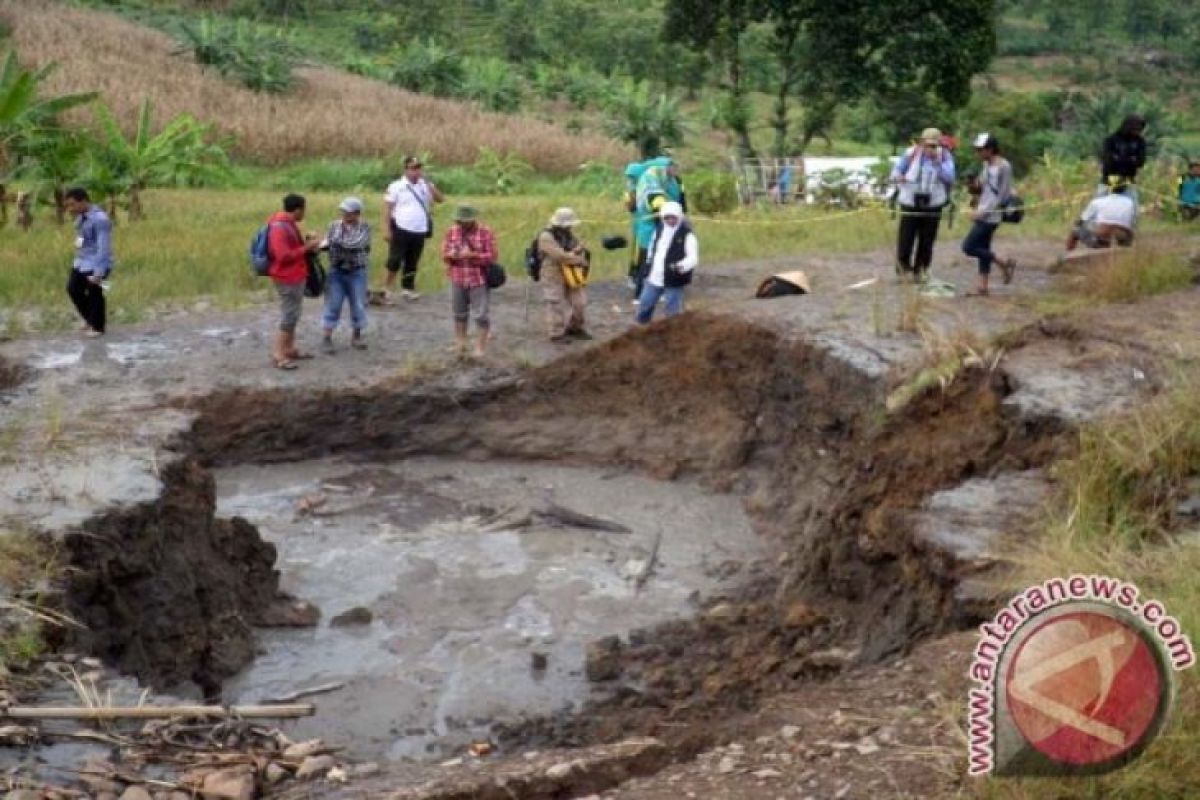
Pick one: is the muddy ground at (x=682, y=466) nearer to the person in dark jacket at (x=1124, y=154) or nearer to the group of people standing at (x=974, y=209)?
the group of people standing at (x=974, y=209)

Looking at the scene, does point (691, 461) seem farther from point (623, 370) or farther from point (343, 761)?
point (343, 761)

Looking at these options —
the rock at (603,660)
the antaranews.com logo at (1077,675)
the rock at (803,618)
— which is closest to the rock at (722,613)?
the rock at (803,618)

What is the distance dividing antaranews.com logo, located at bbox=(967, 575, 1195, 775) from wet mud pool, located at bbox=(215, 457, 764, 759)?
4913 millimetres

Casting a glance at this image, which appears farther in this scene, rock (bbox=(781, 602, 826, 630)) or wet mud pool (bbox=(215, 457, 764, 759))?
rock (bbox=(781, 602, 826, 630))

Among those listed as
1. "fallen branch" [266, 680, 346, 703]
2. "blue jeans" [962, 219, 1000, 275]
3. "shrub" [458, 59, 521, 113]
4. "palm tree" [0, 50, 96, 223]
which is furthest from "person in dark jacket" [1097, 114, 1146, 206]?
"shrub" [458, 59, 521, 113]

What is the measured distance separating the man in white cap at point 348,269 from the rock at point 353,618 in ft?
14.1

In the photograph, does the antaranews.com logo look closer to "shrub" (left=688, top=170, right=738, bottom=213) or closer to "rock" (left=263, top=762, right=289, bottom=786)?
"rock" (left=263, top=762, right=289, bottom=786)

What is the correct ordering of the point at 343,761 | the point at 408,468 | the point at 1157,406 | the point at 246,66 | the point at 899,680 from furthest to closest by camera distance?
the point at 246,66
the point at 408,468
the point at 1157,406
the point at 343,761
the point at 899,680

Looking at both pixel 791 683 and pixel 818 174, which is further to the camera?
pixel 818 174

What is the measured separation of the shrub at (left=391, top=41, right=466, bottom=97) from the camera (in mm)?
40781

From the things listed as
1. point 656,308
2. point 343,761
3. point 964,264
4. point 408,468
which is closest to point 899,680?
point 343,761

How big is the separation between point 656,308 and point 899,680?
8.93 meters

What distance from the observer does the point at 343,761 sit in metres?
7.45

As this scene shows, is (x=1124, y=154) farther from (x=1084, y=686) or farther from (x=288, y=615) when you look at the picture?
(x=1084, y=686)
